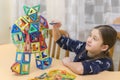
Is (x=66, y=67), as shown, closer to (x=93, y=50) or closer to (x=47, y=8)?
(x=93, y=50)

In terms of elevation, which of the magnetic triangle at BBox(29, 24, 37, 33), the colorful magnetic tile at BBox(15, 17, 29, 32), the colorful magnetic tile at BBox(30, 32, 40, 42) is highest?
the colorful magnetic tile at BBox(15, 17, 29, 32)

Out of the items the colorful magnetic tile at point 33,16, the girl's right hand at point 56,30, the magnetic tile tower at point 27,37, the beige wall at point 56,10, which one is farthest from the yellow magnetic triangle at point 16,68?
the beige wall at point 56,10

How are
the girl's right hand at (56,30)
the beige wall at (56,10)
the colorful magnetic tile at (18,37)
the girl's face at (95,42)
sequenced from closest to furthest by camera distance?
the colorful magnetic tile at (18,37)
the girl's face at (95,42)
the girl's right hand at (56,30)
the beige wall at (56,10)

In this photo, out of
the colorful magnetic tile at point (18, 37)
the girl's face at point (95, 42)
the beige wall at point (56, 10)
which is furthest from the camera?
the beige wall at point (56, 10)

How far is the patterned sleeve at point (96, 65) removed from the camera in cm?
120

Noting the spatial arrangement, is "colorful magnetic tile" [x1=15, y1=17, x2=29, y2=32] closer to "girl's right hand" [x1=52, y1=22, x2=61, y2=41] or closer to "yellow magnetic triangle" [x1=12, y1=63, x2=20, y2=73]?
"yellow magnetic triangle" [x1=12, y1=63, x2=20, y2=73]

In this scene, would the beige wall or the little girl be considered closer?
the little girl

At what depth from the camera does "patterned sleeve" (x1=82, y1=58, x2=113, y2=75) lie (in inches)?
47.4

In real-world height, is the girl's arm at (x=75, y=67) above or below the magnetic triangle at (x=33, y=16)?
below

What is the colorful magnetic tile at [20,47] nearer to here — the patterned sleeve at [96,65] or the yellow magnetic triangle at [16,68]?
the yellow magnetic triangle at [16,68]

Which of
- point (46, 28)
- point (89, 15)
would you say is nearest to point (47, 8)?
point (89, 15)

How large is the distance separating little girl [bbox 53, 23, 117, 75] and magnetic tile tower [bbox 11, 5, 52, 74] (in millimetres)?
216

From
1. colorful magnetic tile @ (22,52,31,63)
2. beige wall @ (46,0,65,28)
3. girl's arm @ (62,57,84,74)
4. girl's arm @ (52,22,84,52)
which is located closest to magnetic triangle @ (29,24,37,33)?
colorful magnetic tile @ (22,52,31,63)

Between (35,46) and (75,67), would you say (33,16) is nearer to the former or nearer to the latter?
(35,46)
